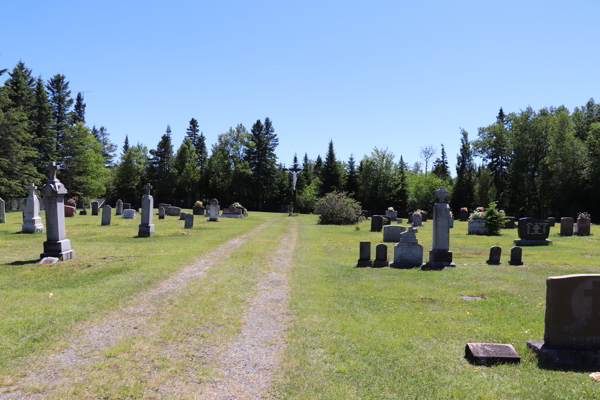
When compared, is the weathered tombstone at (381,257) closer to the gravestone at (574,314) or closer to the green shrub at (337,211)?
the gravestone at (574,314)

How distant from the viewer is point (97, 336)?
21.3 ft

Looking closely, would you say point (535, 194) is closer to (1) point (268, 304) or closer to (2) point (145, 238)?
(2) point (145, 238)

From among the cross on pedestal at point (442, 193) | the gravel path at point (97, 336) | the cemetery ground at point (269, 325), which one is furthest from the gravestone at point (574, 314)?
the cross on pedestal at point (442, 193)

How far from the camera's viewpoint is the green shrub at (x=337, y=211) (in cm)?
3559

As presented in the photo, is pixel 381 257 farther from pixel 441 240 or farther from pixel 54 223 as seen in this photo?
pixel 54 223

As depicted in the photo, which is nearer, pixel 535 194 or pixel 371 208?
pixel 535 194

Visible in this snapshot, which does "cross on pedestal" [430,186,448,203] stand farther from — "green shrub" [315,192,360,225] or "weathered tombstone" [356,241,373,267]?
"green shrub" [315,192,360,225]

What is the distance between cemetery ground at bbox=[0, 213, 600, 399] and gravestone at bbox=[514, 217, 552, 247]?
6.65m

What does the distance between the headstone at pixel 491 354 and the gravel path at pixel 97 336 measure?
479 centimetres

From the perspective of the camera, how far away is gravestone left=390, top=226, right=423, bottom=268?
45.6ft

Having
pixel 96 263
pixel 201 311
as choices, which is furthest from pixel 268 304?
pixel 96 263

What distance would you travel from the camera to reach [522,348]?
5.88m

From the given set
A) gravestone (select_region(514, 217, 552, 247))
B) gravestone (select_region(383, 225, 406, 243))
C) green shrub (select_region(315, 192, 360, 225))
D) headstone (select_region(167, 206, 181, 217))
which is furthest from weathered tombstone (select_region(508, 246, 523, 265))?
headstone (select_region(167, 206, 181, 217))

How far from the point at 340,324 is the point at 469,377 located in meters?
2.64
